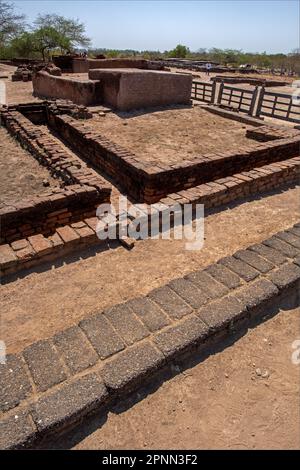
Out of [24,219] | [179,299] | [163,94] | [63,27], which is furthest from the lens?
[63,27]

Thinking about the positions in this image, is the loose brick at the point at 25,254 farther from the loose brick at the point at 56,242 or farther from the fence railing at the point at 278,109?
the fence railing at the point at 278,109

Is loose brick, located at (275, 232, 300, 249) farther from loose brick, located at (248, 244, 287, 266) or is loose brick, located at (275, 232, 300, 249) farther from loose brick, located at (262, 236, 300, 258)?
loose brick, located at (248, 244, 287, 266)

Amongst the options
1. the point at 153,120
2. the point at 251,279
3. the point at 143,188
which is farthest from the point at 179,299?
the point at 153,120

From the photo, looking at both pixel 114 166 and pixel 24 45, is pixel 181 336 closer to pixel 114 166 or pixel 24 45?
pixel 114 166

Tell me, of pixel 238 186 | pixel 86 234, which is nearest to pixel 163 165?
pixel 238 186

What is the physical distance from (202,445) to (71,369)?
91cm

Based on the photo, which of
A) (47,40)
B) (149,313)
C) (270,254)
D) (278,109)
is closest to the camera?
(149,313)

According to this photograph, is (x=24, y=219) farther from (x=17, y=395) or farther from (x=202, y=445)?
(x=202, y=445)

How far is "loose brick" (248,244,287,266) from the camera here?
3020 mm

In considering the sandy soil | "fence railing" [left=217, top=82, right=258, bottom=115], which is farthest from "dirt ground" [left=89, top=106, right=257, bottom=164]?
the sandy soil

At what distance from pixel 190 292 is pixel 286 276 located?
0.92 meters

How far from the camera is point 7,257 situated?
126 inches

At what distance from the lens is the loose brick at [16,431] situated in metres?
1.64
